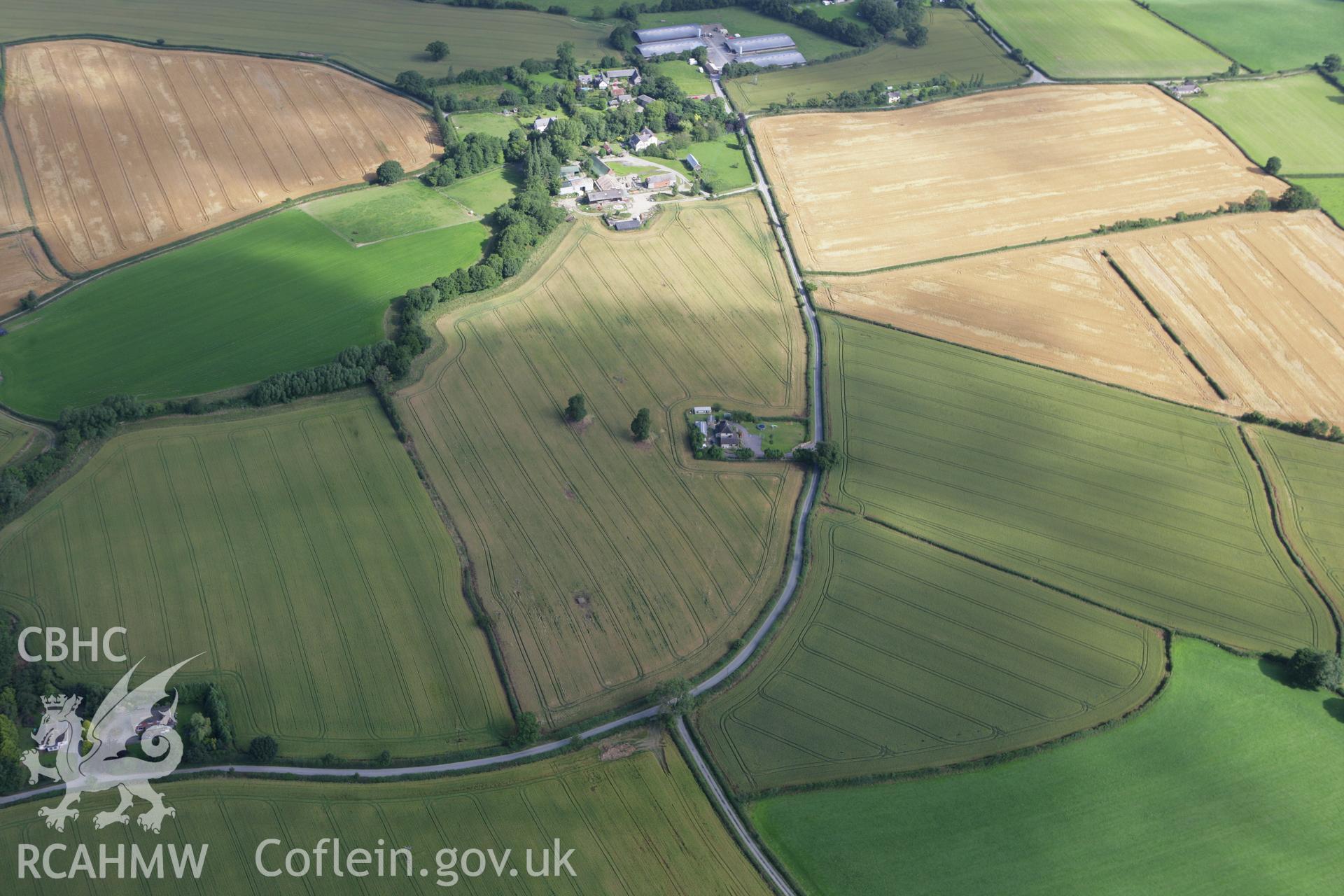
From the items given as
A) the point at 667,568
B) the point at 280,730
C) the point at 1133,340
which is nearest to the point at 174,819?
the point at 280,730

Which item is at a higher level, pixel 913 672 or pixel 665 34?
pixel 665 34

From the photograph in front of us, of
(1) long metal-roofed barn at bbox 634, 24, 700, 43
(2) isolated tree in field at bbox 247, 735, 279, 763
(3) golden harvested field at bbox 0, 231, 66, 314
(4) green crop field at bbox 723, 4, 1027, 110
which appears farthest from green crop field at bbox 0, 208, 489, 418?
(1) long metal-roofed barn at bbox 634, 24, 700, 43

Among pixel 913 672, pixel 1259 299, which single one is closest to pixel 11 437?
pixel 913 672

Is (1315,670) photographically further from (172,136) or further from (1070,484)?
(172,136)

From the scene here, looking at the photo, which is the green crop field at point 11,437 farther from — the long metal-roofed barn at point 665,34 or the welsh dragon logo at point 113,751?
the long metal-roofed barn at point 665,34

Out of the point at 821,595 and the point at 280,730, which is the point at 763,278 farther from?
the point at 280,730
